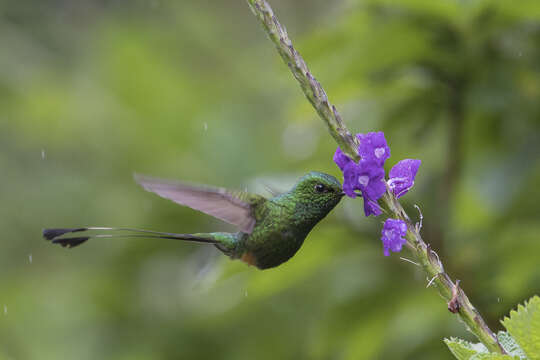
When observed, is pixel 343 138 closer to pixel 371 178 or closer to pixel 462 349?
pixel 371 178

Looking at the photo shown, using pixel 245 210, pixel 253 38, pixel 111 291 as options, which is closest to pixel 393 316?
pixel 245 210

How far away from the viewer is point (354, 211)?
3.02 metres

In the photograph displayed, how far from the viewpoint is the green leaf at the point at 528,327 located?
141 cm

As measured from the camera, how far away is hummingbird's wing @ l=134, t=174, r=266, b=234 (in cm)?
174

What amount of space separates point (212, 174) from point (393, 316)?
181 centimetres

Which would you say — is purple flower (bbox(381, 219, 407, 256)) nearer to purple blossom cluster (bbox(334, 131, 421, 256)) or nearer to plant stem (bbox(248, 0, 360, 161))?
purple blossom cluster (bbox(334, 131, 421, 256))

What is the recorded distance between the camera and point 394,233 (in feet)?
4.99

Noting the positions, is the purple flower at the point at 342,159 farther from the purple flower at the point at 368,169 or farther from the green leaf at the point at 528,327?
the green leaf at the point at 528,327

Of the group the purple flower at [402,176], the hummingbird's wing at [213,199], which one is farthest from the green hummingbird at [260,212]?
the purple flower at [402,176]

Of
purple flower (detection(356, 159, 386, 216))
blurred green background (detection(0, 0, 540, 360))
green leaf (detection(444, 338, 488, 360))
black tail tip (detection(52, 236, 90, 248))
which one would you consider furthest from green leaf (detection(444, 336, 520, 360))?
blurred green background (detection(0, 0, 540, 360))

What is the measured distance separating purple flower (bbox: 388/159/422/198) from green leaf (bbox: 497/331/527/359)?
43cm

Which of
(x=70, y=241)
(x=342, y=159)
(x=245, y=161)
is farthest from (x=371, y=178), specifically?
(x=245, y=161)

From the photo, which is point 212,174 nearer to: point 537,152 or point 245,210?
point 537,152

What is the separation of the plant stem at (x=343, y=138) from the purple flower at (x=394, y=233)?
0.02 metres
